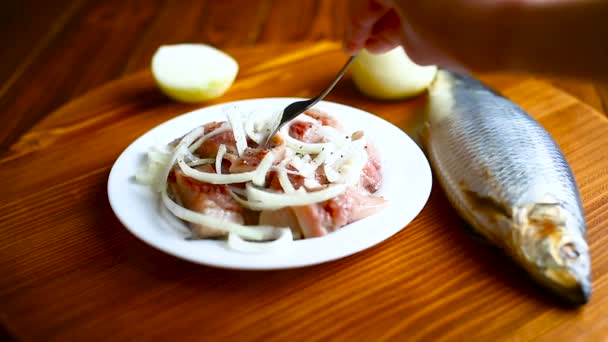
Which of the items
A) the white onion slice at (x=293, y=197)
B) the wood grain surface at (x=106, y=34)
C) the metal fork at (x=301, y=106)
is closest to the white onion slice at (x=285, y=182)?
the white onion slice at (x=293, y=197)

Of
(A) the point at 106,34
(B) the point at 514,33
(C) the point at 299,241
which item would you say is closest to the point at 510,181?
(B) the point at 514,33

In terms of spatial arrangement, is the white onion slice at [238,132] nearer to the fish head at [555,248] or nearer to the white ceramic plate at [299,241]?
the white ceramic plate at [299,241]

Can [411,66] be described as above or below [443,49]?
below

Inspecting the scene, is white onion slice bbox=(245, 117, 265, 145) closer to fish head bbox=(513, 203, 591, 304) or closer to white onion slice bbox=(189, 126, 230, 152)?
white onion slice bbox=(189, 126, 230, 152)

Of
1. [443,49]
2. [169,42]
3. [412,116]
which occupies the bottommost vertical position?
[169,42]

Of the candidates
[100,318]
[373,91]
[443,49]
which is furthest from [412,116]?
[100,318]

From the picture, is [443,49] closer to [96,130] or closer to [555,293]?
[555,293]
